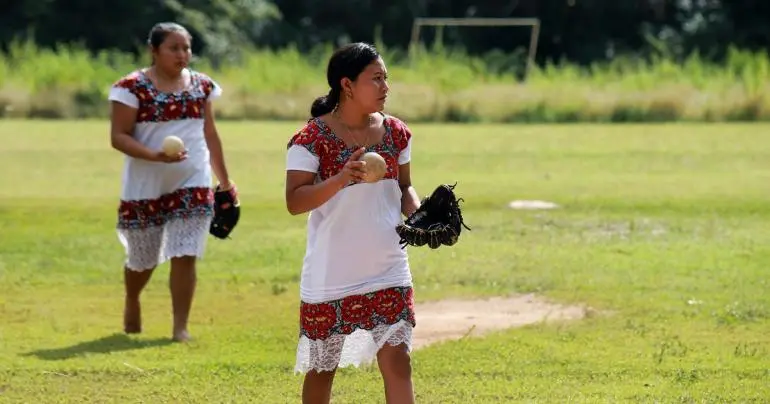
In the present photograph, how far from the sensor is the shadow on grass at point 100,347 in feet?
30.4

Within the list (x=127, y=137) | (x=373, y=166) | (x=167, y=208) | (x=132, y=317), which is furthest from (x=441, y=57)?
(x=373, y=166)

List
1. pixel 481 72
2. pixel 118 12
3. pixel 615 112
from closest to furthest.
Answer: pixel 615 112 < pixel 481 72 < pixel 118 12

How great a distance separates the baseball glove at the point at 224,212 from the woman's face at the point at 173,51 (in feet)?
3.25

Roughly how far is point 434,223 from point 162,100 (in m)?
3.66

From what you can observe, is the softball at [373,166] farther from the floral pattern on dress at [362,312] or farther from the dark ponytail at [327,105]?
the floral pattern on dress at [362,312]

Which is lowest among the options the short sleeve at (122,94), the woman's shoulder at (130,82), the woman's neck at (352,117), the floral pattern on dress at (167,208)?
the floral pattern on dress at (167,208)

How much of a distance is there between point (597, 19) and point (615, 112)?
23893 mm

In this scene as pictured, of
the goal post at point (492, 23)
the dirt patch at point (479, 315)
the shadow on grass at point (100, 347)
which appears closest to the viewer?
the shadow on grass at point (100, 347)

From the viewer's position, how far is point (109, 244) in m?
14.7

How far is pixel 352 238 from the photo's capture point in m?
6.32

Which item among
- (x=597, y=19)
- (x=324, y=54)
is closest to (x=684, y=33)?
(x=597, y=19)

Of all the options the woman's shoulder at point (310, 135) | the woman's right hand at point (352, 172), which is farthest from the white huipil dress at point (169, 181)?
the woman's right hand at point (352, 172)

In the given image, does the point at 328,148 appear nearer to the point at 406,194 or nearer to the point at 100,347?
the point at 406,194

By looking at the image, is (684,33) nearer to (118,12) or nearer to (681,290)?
(118,12)
